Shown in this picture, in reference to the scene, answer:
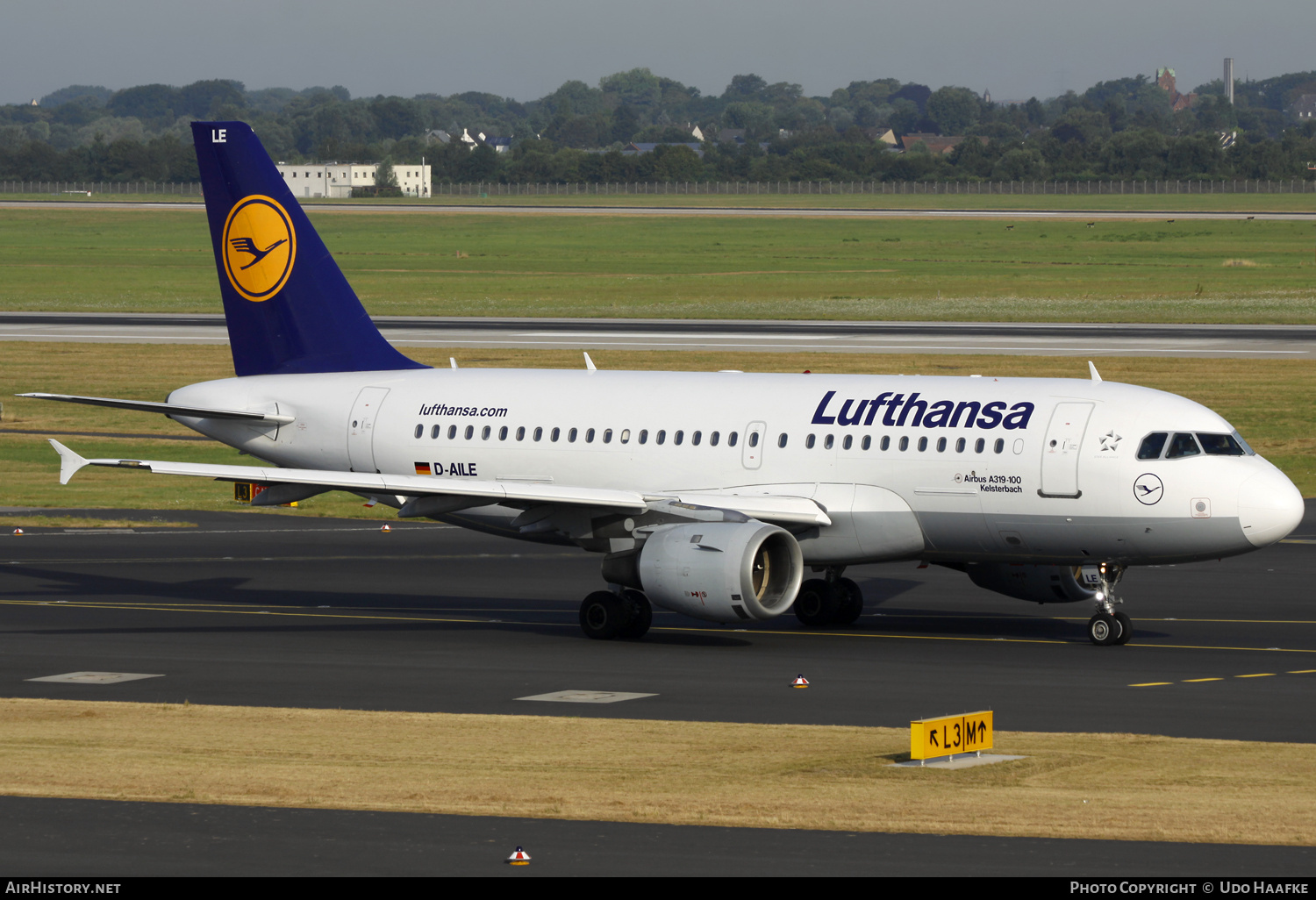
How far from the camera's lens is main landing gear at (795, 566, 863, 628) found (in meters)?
37.1

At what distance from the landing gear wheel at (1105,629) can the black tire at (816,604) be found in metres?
5.46

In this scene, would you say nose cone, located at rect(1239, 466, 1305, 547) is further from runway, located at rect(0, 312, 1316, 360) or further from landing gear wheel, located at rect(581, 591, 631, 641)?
runway, located at rect(0, 312, 1316, 360)

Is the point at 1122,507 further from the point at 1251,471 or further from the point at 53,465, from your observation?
the point at 53,465

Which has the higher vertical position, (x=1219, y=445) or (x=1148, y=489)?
(x=1219, y=445)

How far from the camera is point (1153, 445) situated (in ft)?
109

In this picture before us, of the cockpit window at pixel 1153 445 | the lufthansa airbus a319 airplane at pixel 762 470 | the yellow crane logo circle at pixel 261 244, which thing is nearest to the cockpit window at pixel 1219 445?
the lufthansa airbus a319 airplane at pixel 762 470

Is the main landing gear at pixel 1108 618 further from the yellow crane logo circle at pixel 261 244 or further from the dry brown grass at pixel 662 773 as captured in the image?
the yellow crane logo circle at pixel 261 244

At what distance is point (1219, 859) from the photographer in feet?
60.7

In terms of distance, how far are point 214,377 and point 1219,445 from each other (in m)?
57.2

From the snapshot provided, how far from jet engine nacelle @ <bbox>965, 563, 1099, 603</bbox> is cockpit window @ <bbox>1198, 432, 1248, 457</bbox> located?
3.64 meters

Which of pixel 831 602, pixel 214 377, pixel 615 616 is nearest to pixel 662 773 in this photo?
pixel 615 616

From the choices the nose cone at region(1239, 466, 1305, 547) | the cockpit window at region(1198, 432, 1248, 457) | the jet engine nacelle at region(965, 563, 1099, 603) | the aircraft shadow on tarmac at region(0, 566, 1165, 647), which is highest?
the cockpit window at region(1198, 432, 1248, 457)

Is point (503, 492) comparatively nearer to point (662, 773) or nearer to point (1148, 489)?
point (1148, 489)

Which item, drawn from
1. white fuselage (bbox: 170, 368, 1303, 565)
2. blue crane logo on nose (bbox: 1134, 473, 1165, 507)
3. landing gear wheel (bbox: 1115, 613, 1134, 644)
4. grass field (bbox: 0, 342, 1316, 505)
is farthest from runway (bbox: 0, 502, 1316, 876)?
grass field (bbox: 0, 342, 1316, 505)
